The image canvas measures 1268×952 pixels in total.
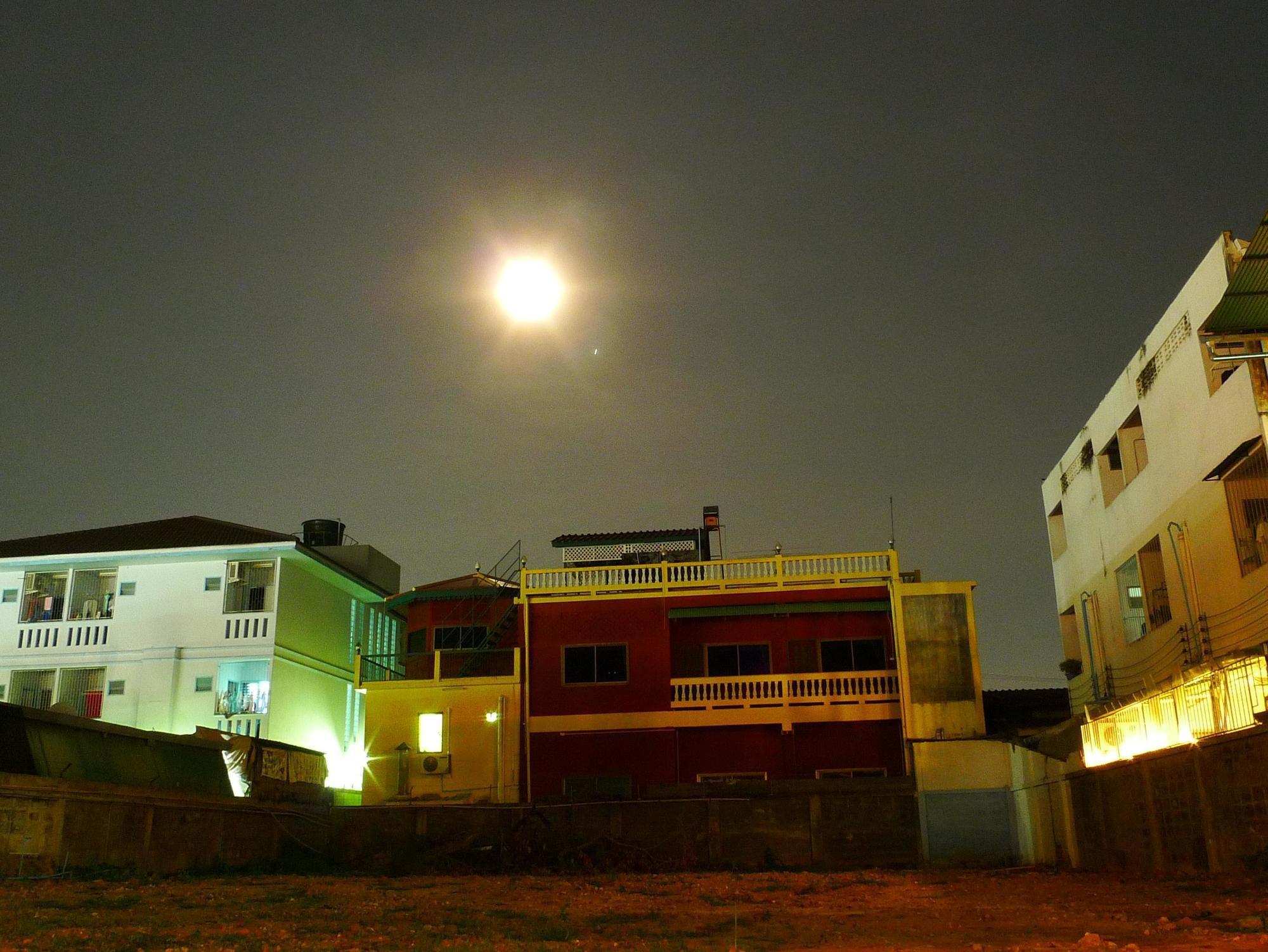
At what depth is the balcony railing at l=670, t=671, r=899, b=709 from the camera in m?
29.8

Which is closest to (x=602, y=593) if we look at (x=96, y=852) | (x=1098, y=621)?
(x=1098, y=621)

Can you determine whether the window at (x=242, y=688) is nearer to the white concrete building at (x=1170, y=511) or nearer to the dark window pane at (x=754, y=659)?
the dark window pane at (x=754, y=659)

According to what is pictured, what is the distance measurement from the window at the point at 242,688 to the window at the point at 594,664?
27.5 feet

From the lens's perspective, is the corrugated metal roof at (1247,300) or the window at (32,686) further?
the window at (32,686)

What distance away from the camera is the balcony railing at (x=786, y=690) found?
29797 millimetres

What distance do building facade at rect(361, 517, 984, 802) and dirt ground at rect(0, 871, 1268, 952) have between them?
850 centimetres

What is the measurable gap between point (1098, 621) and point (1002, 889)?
44.3ft

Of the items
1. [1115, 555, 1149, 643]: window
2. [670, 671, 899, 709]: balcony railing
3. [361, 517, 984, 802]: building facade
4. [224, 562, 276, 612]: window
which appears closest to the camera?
[1115, 555, 1149, 643]: window

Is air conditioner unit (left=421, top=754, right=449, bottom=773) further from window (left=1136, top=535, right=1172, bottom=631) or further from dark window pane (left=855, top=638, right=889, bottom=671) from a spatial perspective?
window (left=1136, top=535, right=1172, bottom=631)

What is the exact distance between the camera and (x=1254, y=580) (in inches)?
770

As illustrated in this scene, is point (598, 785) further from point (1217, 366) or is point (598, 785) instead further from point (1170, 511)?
point (1217, 366)

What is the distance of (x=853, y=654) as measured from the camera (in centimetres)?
3159

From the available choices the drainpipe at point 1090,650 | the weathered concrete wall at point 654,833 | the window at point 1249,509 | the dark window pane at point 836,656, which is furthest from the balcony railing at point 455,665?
the window at point 1249,509

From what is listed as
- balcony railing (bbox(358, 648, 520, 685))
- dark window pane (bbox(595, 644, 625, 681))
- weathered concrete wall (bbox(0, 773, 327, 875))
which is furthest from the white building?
dark window pane (bbox(595, 644, 625, 681))
